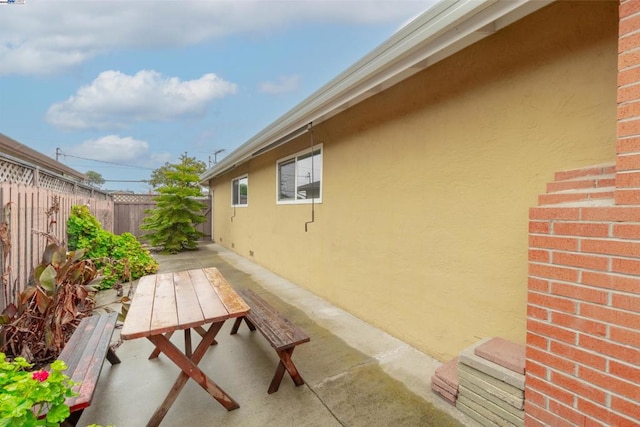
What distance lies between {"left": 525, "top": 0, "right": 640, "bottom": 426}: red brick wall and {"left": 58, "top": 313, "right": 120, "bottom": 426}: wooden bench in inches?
95.4

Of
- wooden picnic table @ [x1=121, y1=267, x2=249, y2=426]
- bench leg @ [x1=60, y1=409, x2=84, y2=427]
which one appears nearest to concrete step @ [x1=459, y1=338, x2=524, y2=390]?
wooden picnic table @ [x1=121, y1=267, x2=249, y2=426]

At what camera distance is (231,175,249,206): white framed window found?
8902 millimetres

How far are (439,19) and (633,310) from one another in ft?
6.44

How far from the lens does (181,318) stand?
208 centimetres

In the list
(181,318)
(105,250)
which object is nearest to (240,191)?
(105,250)

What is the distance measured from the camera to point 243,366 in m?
2.84

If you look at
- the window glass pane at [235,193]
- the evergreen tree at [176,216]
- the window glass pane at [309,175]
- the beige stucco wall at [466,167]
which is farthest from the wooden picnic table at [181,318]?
the evergreen tree at [176,216]

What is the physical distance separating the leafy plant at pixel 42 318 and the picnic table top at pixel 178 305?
0.94 meters

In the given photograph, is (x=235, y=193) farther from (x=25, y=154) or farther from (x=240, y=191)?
(x=25, y=154)

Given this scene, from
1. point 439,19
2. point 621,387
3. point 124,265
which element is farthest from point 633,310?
point 124,265

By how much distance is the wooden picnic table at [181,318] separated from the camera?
6.48 ft

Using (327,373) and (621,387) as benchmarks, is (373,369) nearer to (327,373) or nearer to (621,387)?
(327,373)

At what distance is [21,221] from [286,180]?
398cm

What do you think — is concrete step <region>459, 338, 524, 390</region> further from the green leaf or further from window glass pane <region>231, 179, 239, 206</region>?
window glass pane <region>231, 179, 239, 206</region>
